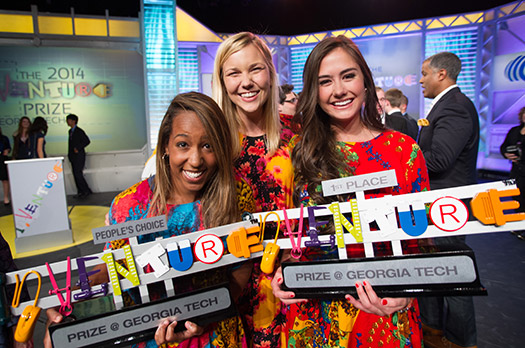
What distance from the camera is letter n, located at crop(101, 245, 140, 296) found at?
1.04 metres

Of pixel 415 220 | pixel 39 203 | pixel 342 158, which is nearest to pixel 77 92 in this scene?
pixel 39 203

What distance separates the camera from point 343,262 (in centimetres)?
109

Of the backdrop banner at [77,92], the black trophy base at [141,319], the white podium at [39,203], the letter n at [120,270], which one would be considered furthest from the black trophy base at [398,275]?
the backdrop banner at [77,92]

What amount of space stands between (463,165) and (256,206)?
2.05 m

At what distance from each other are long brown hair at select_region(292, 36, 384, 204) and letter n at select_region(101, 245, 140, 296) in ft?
2.24

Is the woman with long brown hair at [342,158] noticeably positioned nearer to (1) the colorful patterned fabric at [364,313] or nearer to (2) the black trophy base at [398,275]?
(1) the colorful patterned fabric at [364,313]

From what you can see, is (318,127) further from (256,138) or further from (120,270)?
(120,270)

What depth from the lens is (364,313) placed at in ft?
4.17

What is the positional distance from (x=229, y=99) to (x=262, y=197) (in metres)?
0.56

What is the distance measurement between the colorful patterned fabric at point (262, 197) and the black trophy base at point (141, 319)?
1.20 feet

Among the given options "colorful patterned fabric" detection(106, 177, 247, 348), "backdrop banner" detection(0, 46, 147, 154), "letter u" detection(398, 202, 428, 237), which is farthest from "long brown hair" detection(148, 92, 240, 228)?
"backdrop banner" detection(0, 46, 147, 154)

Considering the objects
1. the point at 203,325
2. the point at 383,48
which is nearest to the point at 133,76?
the point at 383,48

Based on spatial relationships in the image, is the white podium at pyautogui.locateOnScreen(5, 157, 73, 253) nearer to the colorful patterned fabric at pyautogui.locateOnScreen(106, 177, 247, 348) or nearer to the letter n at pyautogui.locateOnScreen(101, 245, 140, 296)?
the colorful patterned fabric at pyautogui.locateOnScreen(106, 177, 247, 348)

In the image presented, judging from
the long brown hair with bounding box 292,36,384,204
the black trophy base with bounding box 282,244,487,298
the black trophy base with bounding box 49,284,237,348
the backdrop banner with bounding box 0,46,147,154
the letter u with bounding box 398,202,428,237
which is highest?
the backdrop banner with bounding box 0,46,147,154
